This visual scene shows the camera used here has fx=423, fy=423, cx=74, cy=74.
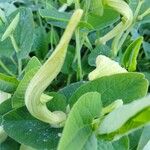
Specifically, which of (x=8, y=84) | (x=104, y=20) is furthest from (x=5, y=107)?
(x=104, y=20)

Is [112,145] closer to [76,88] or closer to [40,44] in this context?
[76,88]

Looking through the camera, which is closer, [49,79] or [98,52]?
[49,79]

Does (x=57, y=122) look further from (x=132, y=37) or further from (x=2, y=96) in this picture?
(x=132, y=37)

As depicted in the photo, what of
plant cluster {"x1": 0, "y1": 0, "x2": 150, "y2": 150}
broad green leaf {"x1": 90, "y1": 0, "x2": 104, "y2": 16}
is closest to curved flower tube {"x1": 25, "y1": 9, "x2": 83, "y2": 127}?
plant cluster {"x1": 0, "y1": 0, "x2": 150, "y2": 150}

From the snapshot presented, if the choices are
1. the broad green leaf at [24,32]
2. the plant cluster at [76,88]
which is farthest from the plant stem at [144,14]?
the broad green leaf at [24,32]

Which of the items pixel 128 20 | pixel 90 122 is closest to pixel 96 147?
pixel 90 122

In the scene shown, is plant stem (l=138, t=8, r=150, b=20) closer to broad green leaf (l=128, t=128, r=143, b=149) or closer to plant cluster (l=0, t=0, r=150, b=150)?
plant cluster (l=0, t=0, r=150, b=150)

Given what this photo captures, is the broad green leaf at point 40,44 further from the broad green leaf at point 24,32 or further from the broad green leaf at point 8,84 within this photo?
the broad green leaf at point 8,84
